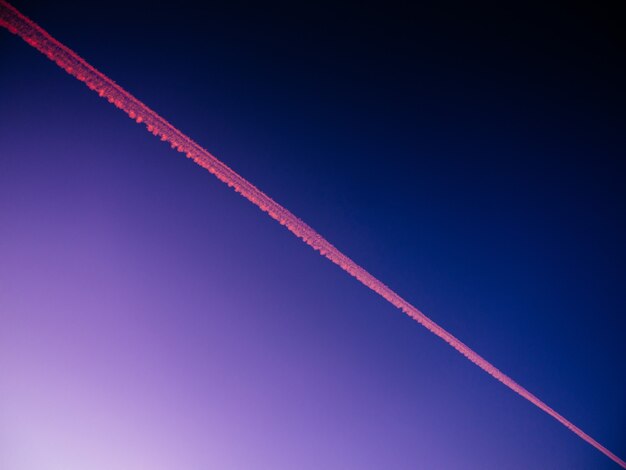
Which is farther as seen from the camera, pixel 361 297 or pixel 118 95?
pixel 361 297

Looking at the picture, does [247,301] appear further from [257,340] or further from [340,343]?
[340,343]

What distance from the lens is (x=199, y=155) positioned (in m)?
1.21

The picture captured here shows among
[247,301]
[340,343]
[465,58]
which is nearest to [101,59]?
[247,301]

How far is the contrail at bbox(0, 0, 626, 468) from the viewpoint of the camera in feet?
3.30

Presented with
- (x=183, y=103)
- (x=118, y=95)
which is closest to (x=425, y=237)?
(x=183, y=103)

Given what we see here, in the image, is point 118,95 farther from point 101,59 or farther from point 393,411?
point 393,411

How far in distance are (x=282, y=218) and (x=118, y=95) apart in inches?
28.0

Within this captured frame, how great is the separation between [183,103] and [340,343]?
1176 mm

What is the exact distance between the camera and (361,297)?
147cm

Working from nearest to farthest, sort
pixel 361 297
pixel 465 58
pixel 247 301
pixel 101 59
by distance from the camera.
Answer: pixel 101 59, pixel 465 58, pixel 247 301, pixel 361 297

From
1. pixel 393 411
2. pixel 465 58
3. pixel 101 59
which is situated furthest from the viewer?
pixel 393 411

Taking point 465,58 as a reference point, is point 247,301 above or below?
below

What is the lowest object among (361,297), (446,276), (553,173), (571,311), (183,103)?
(361,297)

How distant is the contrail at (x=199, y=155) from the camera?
1005 millimetres
